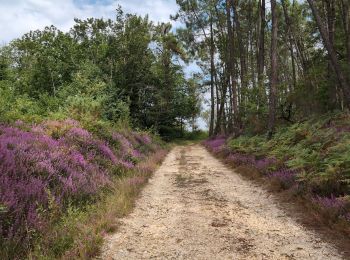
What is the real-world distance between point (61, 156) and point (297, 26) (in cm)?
3436

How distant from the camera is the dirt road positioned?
5.25 m

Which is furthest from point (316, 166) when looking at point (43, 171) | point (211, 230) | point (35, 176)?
point (35, 176)

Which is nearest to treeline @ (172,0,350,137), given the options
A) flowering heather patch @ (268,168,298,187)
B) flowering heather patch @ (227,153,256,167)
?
flowering heather patch @ (227,153,256,167)

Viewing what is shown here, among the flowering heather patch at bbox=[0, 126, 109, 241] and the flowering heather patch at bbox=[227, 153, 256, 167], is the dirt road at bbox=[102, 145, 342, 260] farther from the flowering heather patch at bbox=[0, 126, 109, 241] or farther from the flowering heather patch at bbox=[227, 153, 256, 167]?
the flowering heather patch at bbox=[227, 153, 256, 167]

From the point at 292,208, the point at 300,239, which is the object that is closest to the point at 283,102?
the point at 292,208

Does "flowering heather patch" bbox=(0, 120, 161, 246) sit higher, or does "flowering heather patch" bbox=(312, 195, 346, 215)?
"flowering heather patch" bbox=(0, 120, 161, 246)

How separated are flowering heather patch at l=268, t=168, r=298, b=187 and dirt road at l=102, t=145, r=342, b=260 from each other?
2.09ft

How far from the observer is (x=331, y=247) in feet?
18.0

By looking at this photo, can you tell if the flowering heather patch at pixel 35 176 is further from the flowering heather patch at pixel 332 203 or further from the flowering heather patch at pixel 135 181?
the flowering heather patch at pixel 332 203

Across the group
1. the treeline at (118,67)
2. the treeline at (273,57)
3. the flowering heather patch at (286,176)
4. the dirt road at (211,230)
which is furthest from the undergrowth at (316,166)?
the treeline at (118,67)

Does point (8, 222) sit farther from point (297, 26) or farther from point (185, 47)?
point (185, 47)

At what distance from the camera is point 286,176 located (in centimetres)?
981

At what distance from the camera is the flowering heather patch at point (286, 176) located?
31.0 ft

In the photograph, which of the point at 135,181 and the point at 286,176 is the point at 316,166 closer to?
the point at 286,176
